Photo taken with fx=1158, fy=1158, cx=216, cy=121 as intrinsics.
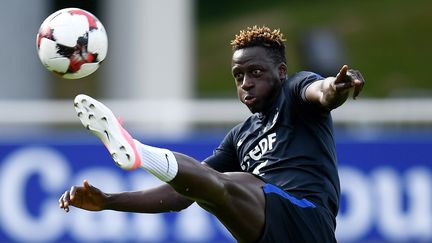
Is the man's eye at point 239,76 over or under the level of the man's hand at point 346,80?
under

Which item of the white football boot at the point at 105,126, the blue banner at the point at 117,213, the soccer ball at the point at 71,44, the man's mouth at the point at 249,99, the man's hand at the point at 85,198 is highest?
the soccer ball at the point at 71,44

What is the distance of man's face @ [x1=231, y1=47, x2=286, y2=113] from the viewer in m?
7.76

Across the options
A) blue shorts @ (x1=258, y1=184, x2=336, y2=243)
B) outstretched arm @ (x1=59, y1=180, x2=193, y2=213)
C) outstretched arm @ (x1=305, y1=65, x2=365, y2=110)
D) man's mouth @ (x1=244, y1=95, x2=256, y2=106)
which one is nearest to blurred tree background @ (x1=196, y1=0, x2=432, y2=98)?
outstretched arm @ (x1=59, y1=180, x2=193, y2=213)

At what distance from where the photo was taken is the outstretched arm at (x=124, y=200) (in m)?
7.32

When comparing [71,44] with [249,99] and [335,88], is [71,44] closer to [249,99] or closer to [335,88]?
[249,99]

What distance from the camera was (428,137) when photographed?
44.3ft

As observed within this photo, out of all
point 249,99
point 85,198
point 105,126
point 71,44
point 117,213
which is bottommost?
point 117,213

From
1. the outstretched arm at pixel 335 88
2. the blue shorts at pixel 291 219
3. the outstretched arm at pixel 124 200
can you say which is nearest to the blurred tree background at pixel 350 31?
the outstretched arm at pixel 124 200

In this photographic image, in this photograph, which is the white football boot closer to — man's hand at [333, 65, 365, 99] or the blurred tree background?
man's hand at [333, 65, 365, 99]

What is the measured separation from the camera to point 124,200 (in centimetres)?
762

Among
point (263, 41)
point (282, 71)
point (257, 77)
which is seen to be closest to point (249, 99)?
point (257, 77)

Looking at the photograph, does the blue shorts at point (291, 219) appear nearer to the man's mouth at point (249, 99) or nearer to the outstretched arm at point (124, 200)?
the man's mouth at point (249, 99)

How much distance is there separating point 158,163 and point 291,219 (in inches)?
44.5

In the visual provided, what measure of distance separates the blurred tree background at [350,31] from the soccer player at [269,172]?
66.4ft
